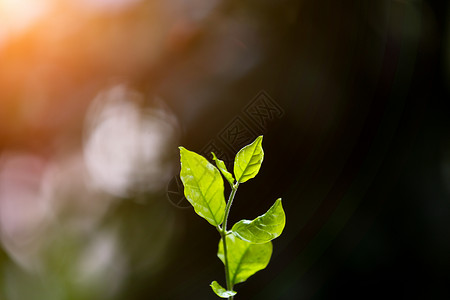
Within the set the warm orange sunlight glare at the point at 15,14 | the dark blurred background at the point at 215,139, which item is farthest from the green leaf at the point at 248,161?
the warm orange sunlight glare at the point at 15,14

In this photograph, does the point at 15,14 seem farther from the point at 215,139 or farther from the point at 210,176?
the point at 210,176

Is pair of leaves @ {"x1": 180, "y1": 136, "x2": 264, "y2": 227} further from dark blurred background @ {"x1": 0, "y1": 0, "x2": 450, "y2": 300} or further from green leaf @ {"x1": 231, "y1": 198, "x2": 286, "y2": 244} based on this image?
dark blurred background @ {"x1": 0, "y1": 0, "x2": 450, "y2": 300}

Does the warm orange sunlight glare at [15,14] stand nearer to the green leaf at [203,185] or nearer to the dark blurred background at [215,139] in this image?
the dark blurred background at [215,139]

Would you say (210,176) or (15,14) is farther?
(15,14)

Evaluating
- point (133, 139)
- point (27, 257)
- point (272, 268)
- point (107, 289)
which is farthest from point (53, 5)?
point (272, 268)

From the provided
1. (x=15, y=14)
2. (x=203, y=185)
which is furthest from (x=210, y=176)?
(x=15, y=14)

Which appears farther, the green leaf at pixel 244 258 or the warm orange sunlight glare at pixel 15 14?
the warm orange sunlight glare at pixel 15 14

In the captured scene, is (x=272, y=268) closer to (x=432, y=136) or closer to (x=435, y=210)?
(x=435, y=210)
